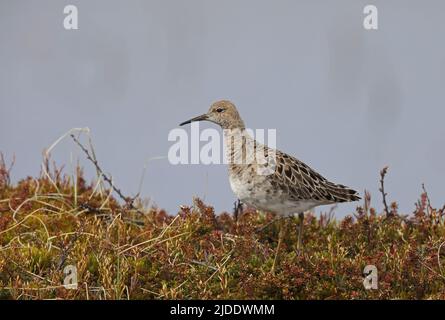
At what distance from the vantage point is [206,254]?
34.9 feet

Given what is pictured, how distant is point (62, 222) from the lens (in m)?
12.7

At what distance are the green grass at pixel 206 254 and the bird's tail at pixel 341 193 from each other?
0.68 metres

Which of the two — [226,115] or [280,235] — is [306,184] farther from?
[226,115]

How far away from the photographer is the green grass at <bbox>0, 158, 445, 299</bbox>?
31.8 feet

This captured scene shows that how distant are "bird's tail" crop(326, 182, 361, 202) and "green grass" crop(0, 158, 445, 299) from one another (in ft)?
2.23

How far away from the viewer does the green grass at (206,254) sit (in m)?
9.69

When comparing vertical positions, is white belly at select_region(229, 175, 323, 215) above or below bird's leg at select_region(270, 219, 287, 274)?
above

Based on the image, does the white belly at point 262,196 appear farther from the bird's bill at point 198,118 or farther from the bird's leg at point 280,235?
the bird's bill at point 198,118

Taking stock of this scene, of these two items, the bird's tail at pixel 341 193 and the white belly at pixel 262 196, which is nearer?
the white belly at pixel 262 196

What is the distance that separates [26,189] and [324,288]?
6.99 meters

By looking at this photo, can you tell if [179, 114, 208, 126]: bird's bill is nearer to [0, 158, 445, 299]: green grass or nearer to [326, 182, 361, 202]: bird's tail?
[0, 158, 445, 299]: green grass

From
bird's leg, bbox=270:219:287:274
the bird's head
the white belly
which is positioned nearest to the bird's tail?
the white belly

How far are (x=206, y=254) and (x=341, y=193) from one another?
216cm

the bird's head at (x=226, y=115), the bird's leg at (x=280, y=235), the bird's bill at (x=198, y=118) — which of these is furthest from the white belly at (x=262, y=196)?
the bird's bill at (x=198, y=118)
